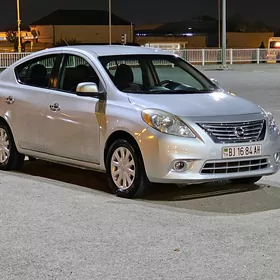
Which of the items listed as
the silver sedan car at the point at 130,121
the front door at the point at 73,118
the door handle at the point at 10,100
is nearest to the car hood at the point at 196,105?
the silver sedan car at the point at 130,121

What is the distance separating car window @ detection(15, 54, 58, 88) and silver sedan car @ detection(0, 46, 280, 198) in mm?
16

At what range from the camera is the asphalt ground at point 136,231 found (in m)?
5.02

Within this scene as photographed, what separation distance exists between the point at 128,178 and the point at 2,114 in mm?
2581

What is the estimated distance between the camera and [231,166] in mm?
7184

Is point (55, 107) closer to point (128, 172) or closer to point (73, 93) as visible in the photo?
point (73, 93)

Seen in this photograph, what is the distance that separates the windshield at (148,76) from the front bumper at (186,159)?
3.28ft

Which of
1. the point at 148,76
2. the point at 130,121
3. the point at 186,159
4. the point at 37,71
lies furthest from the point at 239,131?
the point at 37,71

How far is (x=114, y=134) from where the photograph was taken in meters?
7.53

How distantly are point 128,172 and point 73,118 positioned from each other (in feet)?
3.63

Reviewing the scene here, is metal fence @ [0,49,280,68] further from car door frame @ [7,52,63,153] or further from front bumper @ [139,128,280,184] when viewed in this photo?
front bumper @ [139,128,280,184]

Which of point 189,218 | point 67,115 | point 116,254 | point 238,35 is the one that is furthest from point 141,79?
point 238,35

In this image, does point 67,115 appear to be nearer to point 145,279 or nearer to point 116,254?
point 116,254

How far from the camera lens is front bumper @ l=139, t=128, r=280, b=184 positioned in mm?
6992

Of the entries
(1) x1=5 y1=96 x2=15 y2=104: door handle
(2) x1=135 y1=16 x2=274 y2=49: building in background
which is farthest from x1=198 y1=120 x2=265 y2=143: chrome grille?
(2) x1=135 y1=16 x2=274 y2=49: building in background
